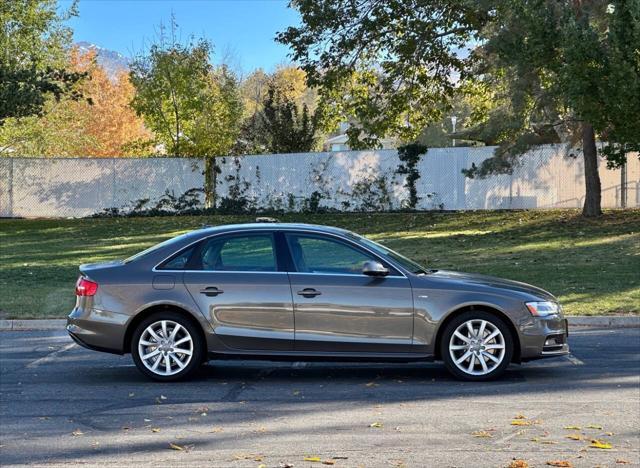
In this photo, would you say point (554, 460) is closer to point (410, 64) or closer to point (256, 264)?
point (256, 264)

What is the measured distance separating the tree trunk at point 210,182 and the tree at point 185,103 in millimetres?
2865

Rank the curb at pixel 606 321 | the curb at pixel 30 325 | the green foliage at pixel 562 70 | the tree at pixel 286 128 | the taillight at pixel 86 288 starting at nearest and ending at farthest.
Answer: the taillight at pixel 86 288 → the curb at pixel 606 321 → the curb at pixel 30 325 → the green foliage at pixel 562 70 → the tree at pixel 286 128

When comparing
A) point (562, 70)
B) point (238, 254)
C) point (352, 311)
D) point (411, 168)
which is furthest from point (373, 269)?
point (411, 168)

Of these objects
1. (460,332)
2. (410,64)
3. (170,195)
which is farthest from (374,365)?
(170,195)

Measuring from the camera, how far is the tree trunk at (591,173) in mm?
28250

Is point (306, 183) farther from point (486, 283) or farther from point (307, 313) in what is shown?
point (307, 313)

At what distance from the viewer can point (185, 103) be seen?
3975 centimetres

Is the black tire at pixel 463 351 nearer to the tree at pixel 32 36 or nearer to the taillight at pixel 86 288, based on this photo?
the taillight at pixel 86 288

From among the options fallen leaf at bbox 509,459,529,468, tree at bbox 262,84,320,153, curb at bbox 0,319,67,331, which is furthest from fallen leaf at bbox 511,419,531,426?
tree at bbox 262,84,320,153

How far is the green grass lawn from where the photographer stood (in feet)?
52.5

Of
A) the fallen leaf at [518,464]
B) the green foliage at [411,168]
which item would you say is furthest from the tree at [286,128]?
the fallen leaf at [518,464]

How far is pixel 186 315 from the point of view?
9.70m

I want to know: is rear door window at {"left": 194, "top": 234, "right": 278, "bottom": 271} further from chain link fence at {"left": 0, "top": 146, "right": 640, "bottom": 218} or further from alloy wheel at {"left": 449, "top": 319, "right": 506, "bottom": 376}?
chain link fence at {"left": 0, "top": 146, "right": 640, "bottom": 218}

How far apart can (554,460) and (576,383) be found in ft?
9.83
